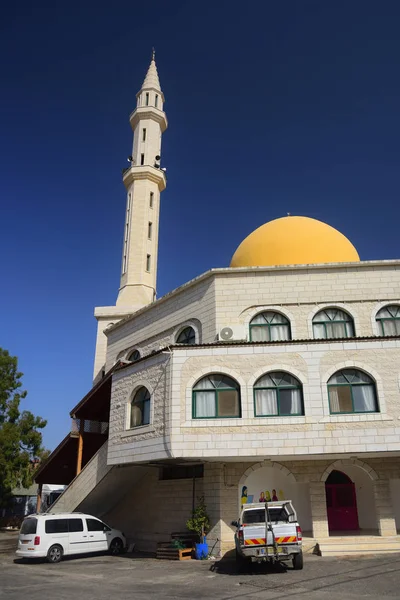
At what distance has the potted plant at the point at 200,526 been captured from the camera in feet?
54.4

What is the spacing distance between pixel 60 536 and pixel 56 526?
14.4 inches

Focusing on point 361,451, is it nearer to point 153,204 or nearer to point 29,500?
point 153,204

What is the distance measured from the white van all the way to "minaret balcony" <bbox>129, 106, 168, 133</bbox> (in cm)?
2913

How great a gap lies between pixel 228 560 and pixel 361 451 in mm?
5626

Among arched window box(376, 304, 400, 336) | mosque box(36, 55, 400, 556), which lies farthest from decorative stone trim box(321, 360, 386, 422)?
arched window box(376, 304, 400, 336)

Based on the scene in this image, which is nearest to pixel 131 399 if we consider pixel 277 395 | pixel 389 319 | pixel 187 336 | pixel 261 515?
pixel 187 336

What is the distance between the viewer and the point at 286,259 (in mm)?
22359

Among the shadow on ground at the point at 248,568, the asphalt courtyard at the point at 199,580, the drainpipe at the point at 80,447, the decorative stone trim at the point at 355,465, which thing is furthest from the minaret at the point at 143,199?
the shadow on ground at the point at 248,568

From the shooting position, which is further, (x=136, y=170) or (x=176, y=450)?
(x=136, y=170)

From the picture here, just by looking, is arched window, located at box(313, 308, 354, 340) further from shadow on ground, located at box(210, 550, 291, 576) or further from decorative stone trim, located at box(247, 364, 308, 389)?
shadow on ground, located at box(210, 550, 291, 576)

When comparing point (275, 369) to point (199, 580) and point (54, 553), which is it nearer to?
point (199, 580)

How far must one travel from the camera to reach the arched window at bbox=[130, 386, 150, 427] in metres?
17.9

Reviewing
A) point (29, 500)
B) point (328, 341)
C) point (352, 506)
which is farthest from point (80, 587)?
point (29, 500)

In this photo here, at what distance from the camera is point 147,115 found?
3728cm
